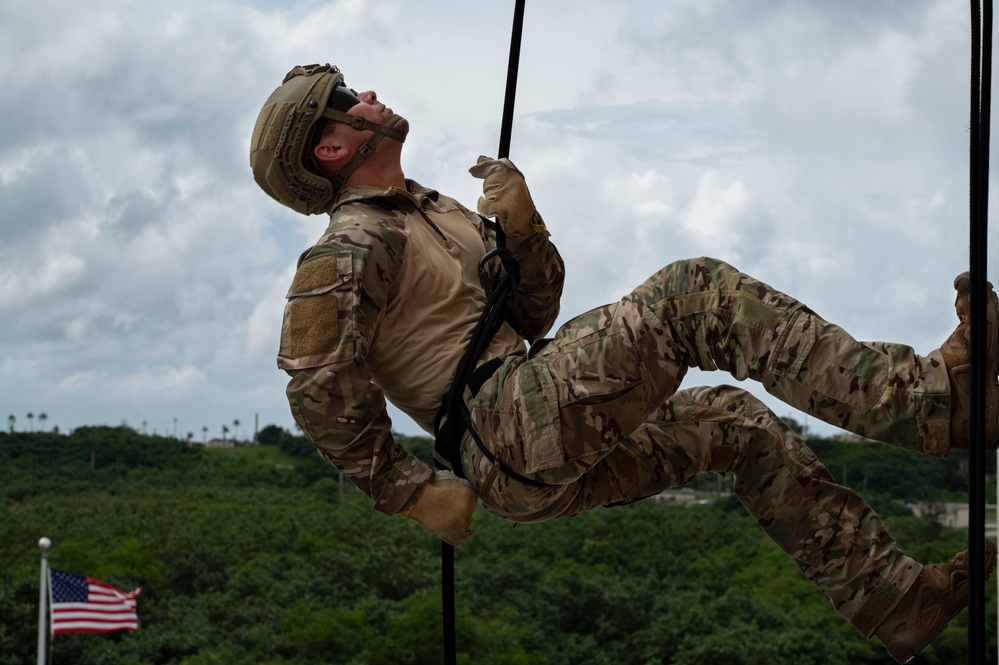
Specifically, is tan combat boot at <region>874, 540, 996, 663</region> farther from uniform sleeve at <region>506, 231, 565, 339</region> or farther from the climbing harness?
uniform sleeve at <region>506, 231, 565, 339</region>

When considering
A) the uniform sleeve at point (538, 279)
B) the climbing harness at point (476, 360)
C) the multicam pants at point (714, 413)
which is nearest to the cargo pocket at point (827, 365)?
the multicam pants at point (714, 413)

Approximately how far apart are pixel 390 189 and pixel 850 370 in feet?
5.01

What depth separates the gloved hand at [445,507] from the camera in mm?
3674

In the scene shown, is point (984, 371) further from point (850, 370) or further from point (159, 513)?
point (159, 513)

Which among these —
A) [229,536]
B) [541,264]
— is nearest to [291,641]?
[229,536]

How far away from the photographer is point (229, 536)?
38875 mm

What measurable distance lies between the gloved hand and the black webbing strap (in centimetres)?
137

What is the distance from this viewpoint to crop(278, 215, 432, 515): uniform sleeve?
3.58 metres

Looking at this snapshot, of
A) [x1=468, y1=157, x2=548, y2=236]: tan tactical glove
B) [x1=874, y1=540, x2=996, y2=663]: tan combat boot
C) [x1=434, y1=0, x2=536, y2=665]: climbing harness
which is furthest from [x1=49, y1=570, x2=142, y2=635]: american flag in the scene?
[x1=874, y1=540, x2=996, y2=663]: tan combat boot

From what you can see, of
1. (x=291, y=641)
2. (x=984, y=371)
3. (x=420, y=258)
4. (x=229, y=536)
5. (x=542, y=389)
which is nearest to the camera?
(x=984, y=371)

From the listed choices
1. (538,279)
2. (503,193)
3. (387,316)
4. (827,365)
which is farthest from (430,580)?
(827,365)

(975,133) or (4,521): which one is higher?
(975,133)

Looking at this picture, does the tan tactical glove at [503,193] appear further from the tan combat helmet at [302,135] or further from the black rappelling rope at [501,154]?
the tan combat helmet at [302,135]

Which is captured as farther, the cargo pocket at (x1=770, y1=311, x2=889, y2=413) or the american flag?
the american flag
